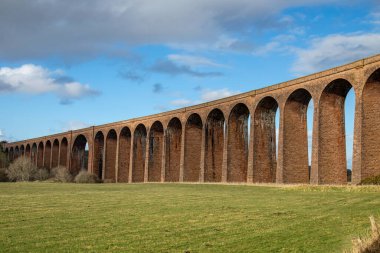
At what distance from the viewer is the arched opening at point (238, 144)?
38750mm

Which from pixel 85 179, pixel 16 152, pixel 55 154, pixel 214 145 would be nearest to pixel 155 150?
pixel 85 179

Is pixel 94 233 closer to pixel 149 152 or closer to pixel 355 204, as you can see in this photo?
pixel 355 204

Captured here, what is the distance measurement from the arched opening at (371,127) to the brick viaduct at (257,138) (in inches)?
2.1

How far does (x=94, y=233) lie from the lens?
10867 mm

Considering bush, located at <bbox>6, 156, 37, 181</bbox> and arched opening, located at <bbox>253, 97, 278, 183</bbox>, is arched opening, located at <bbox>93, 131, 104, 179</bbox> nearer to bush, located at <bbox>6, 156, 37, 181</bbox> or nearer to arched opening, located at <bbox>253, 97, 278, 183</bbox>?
bush, located at <bbox>6, 156, 37, 181</bbox>

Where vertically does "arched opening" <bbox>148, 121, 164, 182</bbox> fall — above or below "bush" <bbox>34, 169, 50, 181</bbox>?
above

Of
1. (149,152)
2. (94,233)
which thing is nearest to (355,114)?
(94,233)

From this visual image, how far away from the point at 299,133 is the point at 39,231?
82.6 feet

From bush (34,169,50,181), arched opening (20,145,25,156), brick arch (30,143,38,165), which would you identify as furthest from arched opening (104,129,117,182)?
arched opening (20,145,25,156)

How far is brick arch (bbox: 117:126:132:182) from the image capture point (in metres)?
58.4

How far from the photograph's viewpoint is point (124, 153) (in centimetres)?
5909

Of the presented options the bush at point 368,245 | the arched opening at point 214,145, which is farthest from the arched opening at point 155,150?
the bush at point 368,245

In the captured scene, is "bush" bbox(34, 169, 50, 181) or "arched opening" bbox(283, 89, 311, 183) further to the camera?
"bush" bbox(34, 169, 50, 181)

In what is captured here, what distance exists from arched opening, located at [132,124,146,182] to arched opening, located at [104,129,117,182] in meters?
6.17
